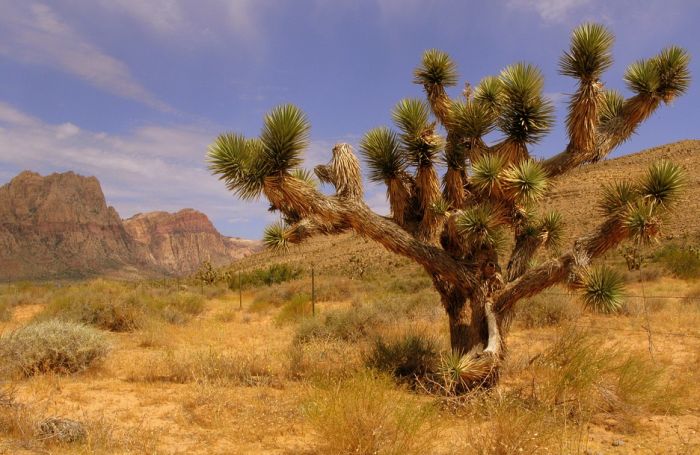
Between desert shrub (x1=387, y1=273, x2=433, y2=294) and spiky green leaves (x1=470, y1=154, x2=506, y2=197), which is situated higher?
spiky green leaves (x1=470, y1=154, x2=506, y2=197)

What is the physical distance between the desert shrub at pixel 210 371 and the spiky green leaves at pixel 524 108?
5.29 meters

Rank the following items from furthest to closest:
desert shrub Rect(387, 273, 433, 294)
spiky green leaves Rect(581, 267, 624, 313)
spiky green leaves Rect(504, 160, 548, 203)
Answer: desert shrub Rect(387, 273, 433, 294) → spiky green leaves Rect(504, 160, 548, 203) → spiky green leaves Rect(581, 267, 624, 313)

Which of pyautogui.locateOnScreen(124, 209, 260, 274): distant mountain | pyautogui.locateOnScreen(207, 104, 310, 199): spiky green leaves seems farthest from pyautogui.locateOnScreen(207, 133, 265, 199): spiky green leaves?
pyautogui.locateOnScreen(124, 209, 260, 274): distant mountain

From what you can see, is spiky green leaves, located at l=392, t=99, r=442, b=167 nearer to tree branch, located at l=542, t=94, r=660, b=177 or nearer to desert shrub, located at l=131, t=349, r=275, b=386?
tree branch, located at l=542, t=94, r=660, b=177

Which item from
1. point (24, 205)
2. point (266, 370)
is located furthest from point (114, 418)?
point (24, 205)

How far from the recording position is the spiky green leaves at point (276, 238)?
7.40 m

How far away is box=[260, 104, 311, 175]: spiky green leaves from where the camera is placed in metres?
7.31

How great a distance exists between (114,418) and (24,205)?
126637 millimetres

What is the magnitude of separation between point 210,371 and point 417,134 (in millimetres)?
4949

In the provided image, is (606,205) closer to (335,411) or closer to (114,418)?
(335,411)

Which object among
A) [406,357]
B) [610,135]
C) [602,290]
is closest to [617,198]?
[602,290]

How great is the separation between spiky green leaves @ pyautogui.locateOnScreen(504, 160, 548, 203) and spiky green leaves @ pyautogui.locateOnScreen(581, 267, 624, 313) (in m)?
1.24

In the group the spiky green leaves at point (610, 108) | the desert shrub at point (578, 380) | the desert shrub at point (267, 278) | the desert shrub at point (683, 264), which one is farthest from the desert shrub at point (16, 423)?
the desert shrub at point (267, 278)

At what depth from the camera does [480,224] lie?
671 centimetres
